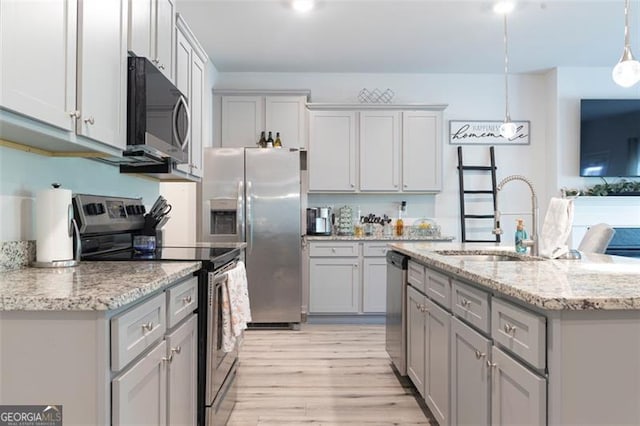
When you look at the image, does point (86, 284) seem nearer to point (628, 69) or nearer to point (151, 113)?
point (151, 113)

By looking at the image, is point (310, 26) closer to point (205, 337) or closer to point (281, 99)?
point (281, 99)

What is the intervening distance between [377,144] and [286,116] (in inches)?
40.9

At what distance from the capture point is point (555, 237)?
6.52 feet

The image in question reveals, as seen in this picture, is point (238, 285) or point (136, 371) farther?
point (238, 285)

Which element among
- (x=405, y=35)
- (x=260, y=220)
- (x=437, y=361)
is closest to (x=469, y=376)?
Answer: (x=437, y=361)

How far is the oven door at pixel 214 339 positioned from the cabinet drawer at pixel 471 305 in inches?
42.7

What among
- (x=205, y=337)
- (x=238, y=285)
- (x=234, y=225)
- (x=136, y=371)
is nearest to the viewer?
(x=136, y=371)

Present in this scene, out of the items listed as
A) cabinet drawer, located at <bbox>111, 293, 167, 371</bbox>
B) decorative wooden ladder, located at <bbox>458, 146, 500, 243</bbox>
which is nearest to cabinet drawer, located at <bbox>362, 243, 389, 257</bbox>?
decorative wooden ladder, located at <bbox>458, 146, 500, 243</bbox>

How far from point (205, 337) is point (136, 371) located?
26.5 inches

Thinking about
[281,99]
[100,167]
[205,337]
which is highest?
[281,99]

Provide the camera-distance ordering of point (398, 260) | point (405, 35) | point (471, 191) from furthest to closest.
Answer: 1. point (471, 191)
2. point (405, 35)
3. point (398, 260)

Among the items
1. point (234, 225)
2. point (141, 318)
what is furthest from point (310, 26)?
point (141, 318)

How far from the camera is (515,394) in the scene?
1.27 metres

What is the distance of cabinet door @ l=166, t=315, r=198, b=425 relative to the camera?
5.07ft
